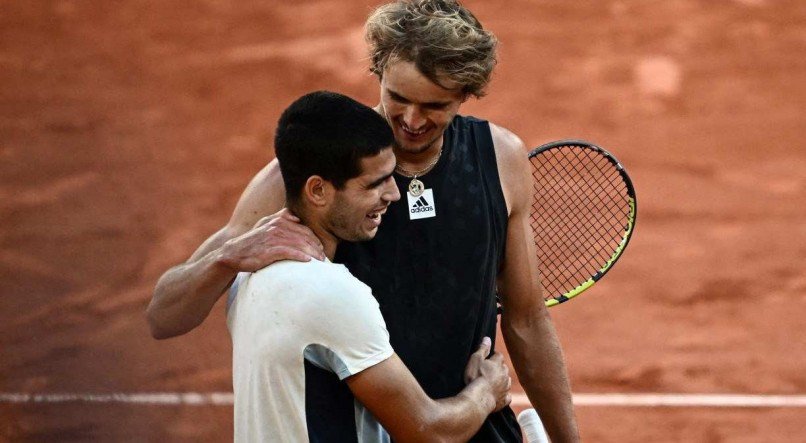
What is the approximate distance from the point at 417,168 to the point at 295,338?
0.82m

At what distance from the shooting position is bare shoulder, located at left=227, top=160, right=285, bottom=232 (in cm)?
390

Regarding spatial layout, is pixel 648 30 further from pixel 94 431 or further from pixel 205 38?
pixel 94 431

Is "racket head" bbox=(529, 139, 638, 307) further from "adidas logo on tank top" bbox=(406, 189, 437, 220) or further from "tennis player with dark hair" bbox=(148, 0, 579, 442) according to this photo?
"adidas logo on tank top" bbox=(406, 189, 437, 220)

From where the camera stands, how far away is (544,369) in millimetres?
4367

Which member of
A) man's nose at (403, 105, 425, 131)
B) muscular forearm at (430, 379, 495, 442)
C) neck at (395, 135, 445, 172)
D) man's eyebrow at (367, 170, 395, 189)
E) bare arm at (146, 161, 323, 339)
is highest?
man's nose at (403, 105, 425, 131)

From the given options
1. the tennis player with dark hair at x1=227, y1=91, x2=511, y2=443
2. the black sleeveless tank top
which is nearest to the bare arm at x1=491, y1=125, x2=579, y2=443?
the black sleeveless tank top

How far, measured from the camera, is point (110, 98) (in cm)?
868

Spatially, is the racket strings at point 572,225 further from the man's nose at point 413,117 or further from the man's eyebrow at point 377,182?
the man's eyebrow at point 377,182

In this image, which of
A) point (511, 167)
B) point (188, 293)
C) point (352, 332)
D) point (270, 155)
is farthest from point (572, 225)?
point (352, 332)

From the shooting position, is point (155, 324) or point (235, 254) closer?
point (235, 254)

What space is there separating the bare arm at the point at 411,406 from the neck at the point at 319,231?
0.37 metres

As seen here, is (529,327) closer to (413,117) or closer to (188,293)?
(413,117)

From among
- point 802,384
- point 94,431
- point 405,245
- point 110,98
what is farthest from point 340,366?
point 110,98

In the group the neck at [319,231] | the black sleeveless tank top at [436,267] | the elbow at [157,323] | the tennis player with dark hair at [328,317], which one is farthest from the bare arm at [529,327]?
the elbow at [157,323]
